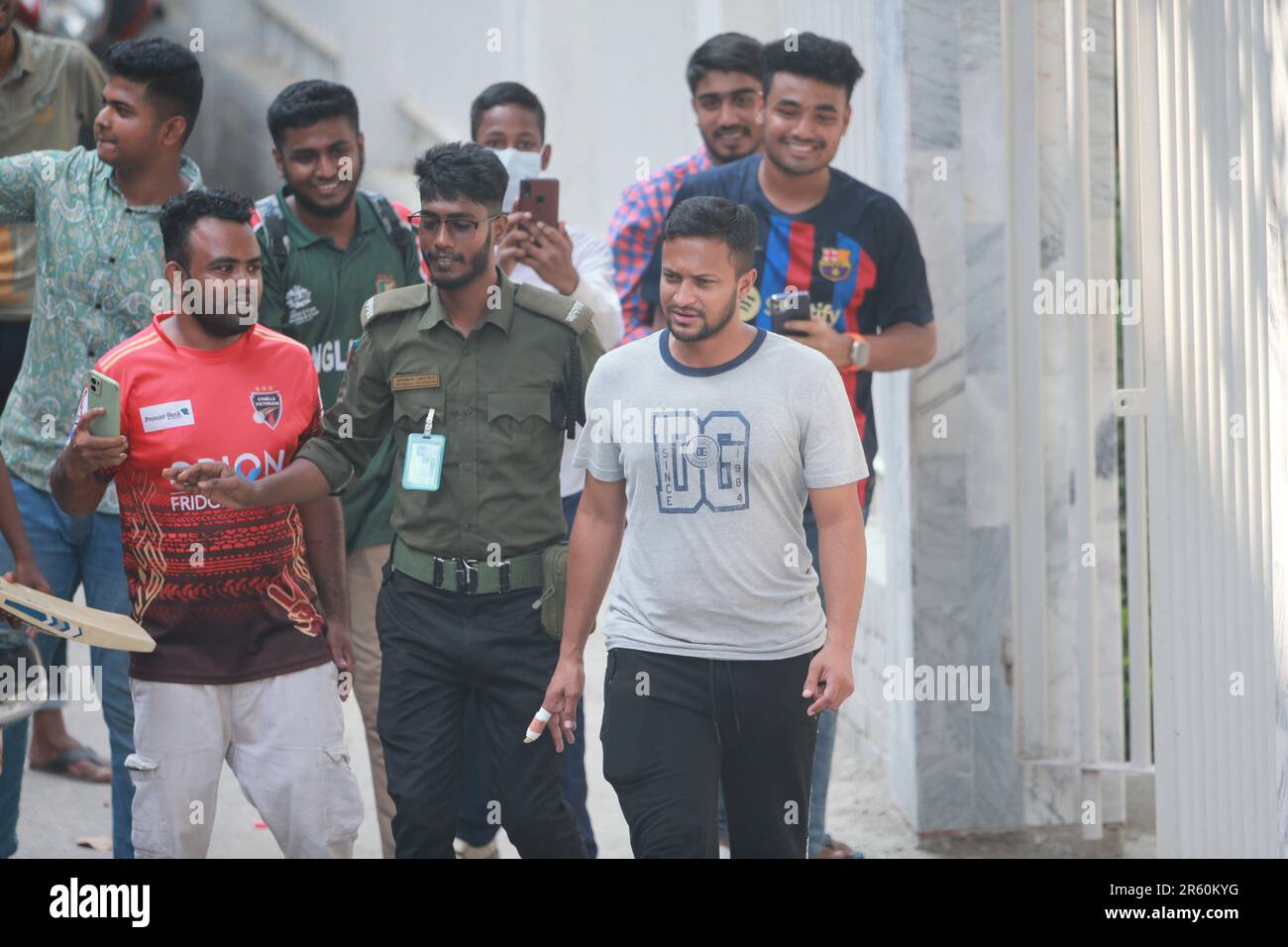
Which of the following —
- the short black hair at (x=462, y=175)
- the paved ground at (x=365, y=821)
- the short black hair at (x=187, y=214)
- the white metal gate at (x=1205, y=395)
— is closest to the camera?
the white metal gate at (x=1205, y=395)

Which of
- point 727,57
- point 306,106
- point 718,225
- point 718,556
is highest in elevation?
point 727,57

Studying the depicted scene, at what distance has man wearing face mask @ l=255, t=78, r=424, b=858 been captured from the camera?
526 cm

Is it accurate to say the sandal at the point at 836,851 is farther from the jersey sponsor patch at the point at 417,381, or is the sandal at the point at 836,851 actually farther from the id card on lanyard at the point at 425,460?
the jersey sponsor patch at the point at 417,381

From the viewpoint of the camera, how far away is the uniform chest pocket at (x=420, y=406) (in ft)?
15.6

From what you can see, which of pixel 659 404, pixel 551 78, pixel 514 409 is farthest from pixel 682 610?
pixel 551 78

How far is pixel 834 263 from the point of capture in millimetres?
5410

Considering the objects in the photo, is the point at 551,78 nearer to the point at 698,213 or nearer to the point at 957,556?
the point at 957,556

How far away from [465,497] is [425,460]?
141 mm

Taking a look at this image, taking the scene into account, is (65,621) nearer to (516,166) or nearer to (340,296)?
(340,296)

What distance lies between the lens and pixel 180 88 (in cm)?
516

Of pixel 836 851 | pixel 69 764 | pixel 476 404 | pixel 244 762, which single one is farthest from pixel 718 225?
pixel 69 764

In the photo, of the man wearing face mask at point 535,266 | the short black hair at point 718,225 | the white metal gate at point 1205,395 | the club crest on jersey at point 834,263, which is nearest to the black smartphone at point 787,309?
the club crest on jersey at point 834,263

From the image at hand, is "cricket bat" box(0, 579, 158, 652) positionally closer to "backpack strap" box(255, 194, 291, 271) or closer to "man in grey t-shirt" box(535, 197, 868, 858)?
"man in grey t-shirt" box(535, 197, 868, 858)

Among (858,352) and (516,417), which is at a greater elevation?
(858,352)
